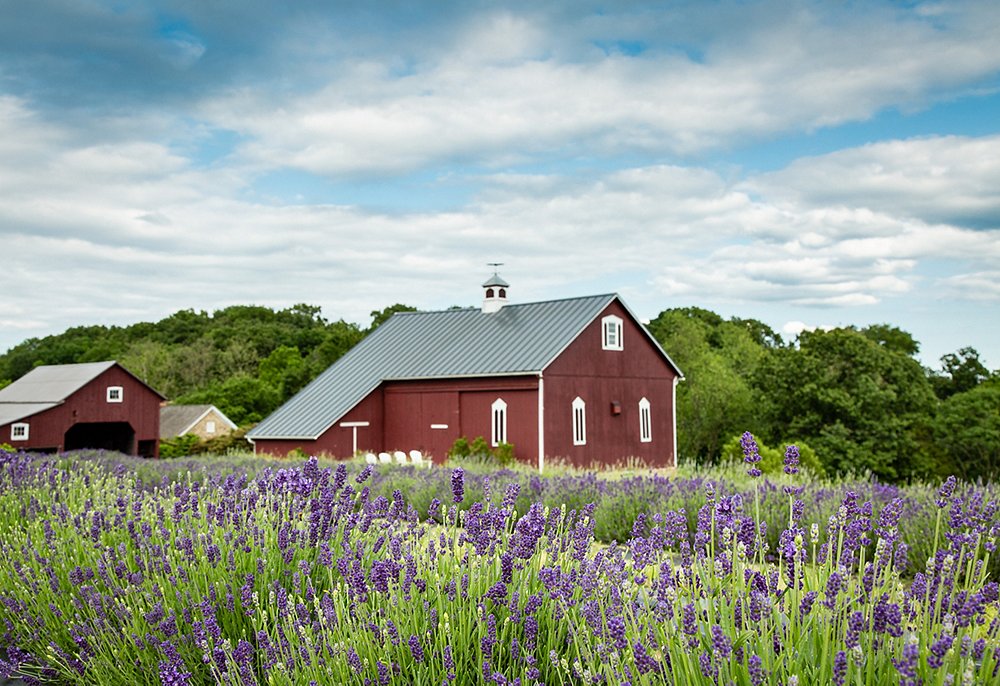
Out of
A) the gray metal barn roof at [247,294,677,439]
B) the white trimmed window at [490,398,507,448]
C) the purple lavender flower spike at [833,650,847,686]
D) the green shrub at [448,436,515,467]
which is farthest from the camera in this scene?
the gray metal barn roof at [247,294,677,439]

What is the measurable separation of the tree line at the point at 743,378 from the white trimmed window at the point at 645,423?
265 centimetres

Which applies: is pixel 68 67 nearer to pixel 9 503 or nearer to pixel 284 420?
pixel 9 503

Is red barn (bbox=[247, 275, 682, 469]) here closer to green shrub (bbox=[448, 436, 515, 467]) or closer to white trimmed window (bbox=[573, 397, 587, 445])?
white trimmed window (bbox=[573, 397, 587, 445])

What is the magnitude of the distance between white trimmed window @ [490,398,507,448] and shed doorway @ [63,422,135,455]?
23902mm

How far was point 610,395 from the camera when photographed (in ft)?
86.8

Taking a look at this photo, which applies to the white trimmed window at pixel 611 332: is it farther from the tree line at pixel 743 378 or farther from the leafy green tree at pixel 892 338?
the leafy green tree at pixel 892 338

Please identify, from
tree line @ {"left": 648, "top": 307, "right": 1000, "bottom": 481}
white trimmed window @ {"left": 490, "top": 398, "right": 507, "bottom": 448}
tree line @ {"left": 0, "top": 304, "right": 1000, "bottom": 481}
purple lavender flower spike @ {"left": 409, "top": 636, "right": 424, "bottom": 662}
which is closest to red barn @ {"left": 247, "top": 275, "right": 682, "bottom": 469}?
white trimmed window @ {"left": 490, "top": 398, "right": 507, "bottom": 448}

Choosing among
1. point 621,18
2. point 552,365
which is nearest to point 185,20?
point 621,18

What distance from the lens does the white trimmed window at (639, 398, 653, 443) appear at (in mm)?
27336

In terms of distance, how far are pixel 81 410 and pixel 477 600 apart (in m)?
40.7

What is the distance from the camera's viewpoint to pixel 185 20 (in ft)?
37.5

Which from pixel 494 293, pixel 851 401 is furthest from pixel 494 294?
pixel 851 401

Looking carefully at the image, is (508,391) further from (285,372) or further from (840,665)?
(285,372)

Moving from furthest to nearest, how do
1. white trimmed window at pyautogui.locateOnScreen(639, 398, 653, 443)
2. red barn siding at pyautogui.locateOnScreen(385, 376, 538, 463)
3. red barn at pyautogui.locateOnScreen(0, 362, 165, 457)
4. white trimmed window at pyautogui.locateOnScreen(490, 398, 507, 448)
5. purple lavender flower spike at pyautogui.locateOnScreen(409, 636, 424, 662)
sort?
red barn at pyautogui.locateOnScreen(0, 362, 165, 457) < white trimmed window at pyautogui.locateOnScreen(639, 398, 653, 443) < white trimmed window at pyautogui.locateOnScreen(490, 398, 507, 448) < red barn siding at pyautogui.locateOnScreen(385, 376, 538, 463) < purple lavender flower spike at pyautogui.locateOnScreen(409, 636, 424, 662)
